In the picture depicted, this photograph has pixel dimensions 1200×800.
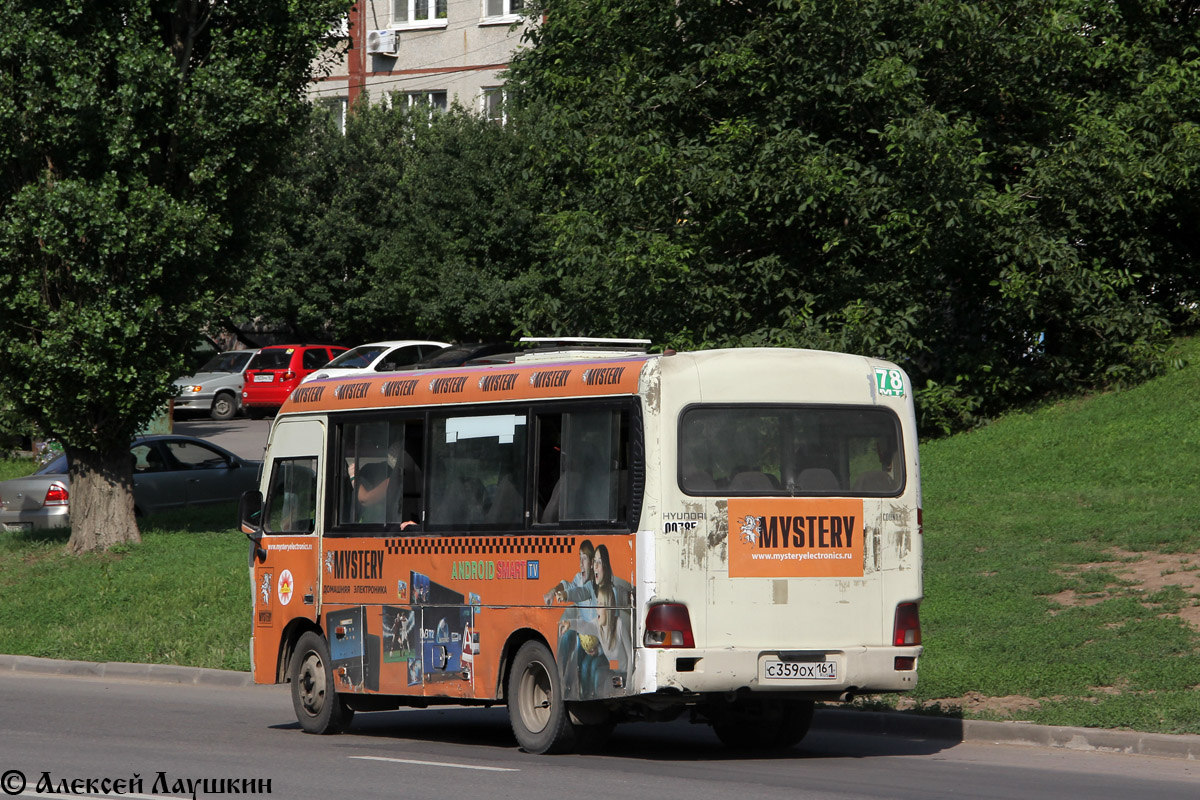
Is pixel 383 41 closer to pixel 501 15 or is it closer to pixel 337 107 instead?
pixel 337 107

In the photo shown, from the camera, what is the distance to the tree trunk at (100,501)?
72.5 feet

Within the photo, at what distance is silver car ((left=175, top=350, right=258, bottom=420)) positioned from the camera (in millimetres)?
42719

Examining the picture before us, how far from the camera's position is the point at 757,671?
9.55m

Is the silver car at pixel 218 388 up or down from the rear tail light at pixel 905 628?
up

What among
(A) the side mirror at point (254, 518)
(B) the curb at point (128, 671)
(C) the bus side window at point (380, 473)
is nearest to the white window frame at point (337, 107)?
(B) the curb at point (128, 671)

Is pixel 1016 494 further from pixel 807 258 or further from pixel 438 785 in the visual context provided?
pixel 438 785

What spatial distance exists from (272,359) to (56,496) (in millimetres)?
17828

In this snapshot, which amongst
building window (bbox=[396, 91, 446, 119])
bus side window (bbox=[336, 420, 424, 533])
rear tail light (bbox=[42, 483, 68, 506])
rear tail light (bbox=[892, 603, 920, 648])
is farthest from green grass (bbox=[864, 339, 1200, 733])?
building window (bbox=[396, 91, 446, 119])

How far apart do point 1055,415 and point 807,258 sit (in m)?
4.64

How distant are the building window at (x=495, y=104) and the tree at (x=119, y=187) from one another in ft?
64.0

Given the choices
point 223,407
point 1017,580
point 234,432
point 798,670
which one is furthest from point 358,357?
point 798,670

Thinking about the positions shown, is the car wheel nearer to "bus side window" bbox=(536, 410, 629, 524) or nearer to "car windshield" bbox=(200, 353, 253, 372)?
"car windshield" bbox=(200, 353, 253, 372)

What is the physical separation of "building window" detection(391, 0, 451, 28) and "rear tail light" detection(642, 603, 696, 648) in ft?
144

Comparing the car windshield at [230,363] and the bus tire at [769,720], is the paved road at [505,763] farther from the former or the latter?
the car windshield at [230,363]
